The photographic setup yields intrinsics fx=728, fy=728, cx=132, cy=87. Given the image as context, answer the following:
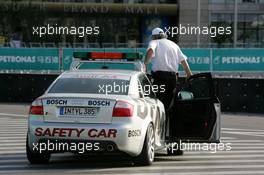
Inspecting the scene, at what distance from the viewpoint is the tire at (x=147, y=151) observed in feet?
33.8

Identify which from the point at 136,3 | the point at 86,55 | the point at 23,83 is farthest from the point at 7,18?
the point at 86,55

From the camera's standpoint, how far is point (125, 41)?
7300 cm

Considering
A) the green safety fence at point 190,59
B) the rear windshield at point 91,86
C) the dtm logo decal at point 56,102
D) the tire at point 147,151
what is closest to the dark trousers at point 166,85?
the tire at point 147,151

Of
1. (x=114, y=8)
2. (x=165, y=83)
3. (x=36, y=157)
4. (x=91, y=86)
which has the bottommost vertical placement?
(x=114, y=8)

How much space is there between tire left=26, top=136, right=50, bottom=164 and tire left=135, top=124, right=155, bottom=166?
1324 mm

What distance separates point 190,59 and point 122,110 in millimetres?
24333

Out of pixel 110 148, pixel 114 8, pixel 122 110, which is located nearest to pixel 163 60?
pixel 122 110

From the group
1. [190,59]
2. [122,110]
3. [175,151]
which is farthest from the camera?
[190,59]

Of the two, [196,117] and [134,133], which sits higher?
[134,133]

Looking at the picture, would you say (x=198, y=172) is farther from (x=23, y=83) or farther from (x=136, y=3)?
(x=136, y=3)

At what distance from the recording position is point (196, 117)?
11406 millimetres

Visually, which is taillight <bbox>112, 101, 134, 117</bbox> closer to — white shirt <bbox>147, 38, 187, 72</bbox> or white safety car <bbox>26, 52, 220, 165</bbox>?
white safety car <bbox>26, 52, 220, 165</bbox>

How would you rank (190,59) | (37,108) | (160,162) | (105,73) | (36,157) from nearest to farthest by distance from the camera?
(37,108) < (36,157) < (105,73) < (160,162) < (190,59)

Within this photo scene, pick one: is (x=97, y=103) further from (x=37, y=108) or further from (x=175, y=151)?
(x=175, y=151)
